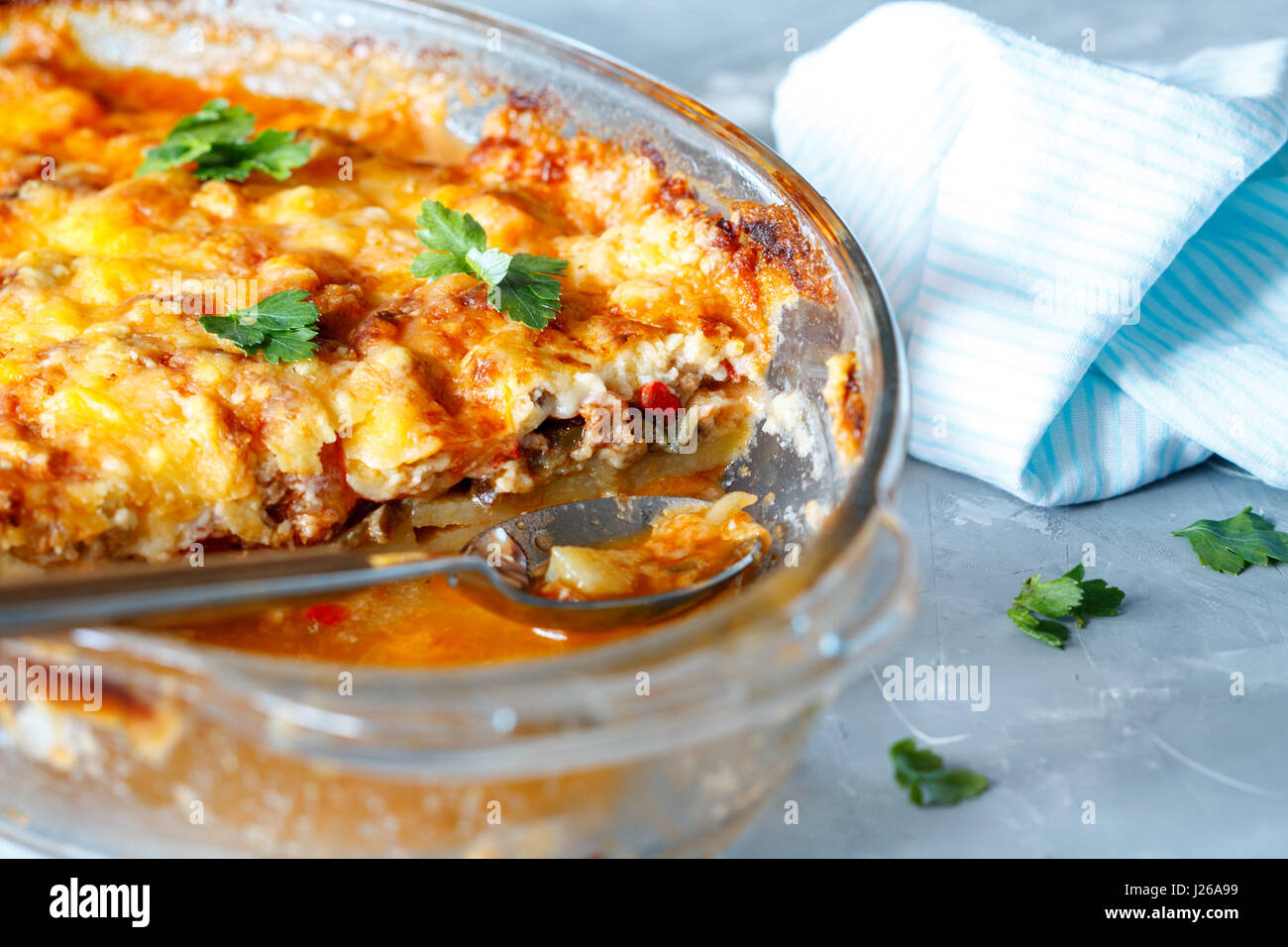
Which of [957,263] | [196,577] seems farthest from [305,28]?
[196,577]

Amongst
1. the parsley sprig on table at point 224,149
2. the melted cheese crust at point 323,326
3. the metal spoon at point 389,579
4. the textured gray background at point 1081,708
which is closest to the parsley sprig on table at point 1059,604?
the textured gray background at point 1081,708

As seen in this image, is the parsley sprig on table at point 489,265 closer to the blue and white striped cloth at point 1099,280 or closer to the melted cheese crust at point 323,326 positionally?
the melted cheese crust at point 323,326

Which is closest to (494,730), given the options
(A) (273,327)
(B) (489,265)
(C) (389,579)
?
(C) (389,579)

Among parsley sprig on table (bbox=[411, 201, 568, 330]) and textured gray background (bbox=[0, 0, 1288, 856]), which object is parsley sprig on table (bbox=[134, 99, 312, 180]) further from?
textured gray background (bbox=[0, 0, 1288, 856])

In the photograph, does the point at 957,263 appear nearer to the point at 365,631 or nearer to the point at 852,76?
the point at 852,76

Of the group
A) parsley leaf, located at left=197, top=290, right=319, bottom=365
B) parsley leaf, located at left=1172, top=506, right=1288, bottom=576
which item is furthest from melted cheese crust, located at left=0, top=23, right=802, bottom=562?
parsley leaf, located at left=1172, top=506, right=1288, bottom=576
